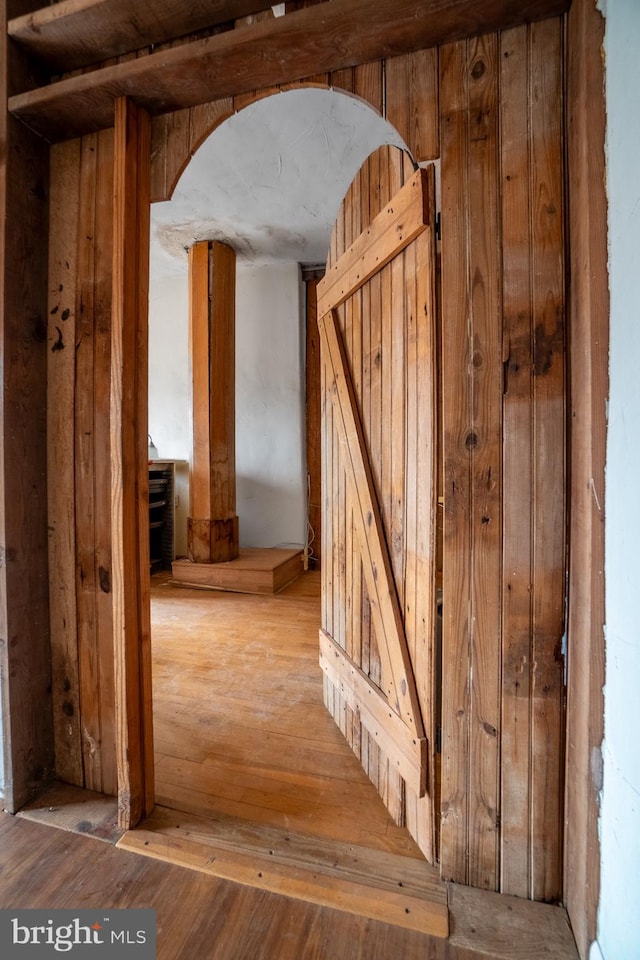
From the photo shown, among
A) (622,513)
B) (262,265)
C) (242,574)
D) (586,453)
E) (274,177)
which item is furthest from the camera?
(262,265)

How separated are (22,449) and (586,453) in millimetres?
1635

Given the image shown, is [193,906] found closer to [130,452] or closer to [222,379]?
[130,452]

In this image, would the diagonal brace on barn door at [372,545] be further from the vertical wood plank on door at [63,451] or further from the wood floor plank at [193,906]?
the vertical wood plank on door at [63,451]

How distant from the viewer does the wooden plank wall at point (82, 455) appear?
4.40 ft

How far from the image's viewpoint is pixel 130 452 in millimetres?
1241

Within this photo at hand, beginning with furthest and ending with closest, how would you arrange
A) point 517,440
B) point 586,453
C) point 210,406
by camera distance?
point 210,406, point 517,440, point 586,453

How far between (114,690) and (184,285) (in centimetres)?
466

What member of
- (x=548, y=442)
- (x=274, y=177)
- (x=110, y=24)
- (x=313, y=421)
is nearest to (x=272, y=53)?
(x=110, y=24)

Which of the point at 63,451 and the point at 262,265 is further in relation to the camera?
the point at 262,265

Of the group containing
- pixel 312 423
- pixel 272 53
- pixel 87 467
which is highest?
pixel 272 53

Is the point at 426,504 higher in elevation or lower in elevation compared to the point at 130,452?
lower

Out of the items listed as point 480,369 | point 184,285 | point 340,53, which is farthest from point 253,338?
point 480,369

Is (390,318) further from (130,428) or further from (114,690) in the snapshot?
(114,690)

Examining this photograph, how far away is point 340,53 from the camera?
107 centimetres
